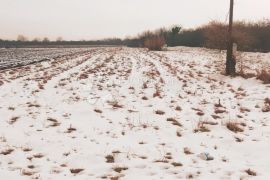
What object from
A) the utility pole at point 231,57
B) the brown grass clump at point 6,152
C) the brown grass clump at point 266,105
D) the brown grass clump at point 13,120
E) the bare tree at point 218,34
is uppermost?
the bare tree at point 218,34

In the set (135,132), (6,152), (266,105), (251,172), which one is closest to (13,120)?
(6,152)

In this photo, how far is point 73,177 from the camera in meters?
5.43

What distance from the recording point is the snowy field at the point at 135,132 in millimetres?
5727

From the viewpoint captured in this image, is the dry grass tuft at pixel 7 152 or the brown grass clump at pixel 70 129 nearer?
the dry grass tuft at pixel 7 152

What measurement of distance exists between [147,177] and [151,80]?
1066cm

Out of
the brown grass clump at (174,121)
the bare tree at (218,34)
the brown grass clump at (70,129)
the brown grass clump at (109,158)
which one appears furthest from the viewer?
the bare tree at (218,34)

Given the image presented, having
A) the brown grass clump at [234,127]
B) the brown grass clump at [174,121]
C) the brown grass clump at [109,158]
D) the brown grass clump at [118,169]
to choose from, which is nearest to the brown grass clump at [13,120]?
the brown grass clump at [109,158]

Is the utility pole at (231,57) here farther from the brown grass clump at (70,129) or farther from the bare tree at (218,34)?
the bare tree at (218,34)

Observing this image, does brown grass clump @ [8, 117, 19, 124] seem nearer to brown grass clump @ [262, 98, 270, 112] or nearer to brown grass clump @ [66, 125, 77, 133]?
brown grass clump @ [66, 125, 77, 133]

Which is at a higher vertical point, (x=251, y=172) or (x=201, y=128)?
(x=201, y=128)

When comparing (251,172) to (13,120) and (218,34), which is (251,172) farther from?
(218,34)

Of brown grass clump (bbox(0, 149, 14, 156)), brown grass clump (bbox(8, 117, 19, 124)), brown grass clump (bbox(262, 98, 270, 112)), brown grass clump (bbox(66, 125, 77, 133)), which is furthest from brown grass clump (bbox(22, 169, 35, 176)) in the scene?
brown grass clump (bbox(262, 98, 270, 112))

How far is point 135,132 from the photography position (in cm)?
780

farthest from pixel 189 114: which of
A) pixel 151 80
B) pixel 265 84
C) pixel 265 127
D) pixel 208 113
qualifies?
pixel 151 80
